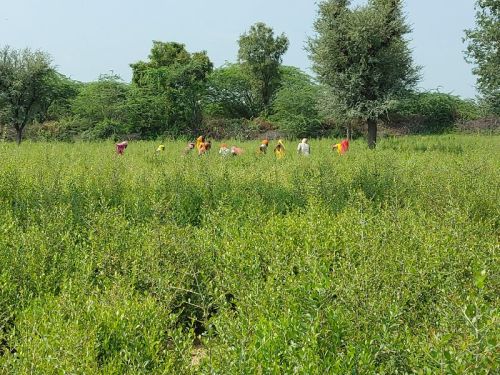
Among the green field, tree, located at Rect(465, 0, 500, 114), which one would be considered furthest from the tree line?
the green field

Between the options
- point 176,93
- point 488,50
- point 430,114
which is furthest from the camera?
point 430,114

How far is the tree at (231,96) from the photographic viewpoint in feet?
132

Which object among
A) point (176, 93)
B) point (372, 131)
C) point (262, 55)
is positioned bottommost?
point (372, 131)

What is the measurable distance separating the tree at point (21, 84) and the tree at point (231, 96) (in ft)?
50.8

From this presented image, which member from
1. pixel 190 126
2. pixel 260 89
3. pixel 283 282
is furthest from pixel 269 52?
pixel 283 282

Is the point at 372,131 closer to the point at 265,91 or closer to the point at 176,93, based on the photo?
the point at 176,93

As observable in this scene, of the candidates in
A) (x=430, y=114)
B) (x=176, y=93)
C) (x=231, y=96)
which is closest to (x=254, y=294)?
(x=176, y=93)

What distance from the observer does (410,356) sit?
9.06ft

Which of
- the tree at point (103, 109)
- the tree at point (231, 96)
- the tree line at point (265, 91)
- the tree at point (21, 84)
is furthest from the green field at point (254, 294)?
the tree at point (231, 96)

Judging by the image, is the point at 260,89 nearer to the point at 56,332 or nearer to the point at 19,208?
the point at 19,208

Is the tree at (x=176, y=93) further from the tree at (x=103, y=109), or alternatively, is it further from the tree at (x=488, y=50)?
the tree at (x=488, y=50)

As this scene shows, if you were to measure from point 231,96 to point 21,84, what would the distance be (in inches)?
767

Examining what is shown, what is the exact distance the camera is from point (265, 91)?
41.6 meters

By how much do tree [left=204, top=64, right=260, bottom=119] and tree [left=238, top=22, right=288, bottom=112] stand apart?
0.79m
